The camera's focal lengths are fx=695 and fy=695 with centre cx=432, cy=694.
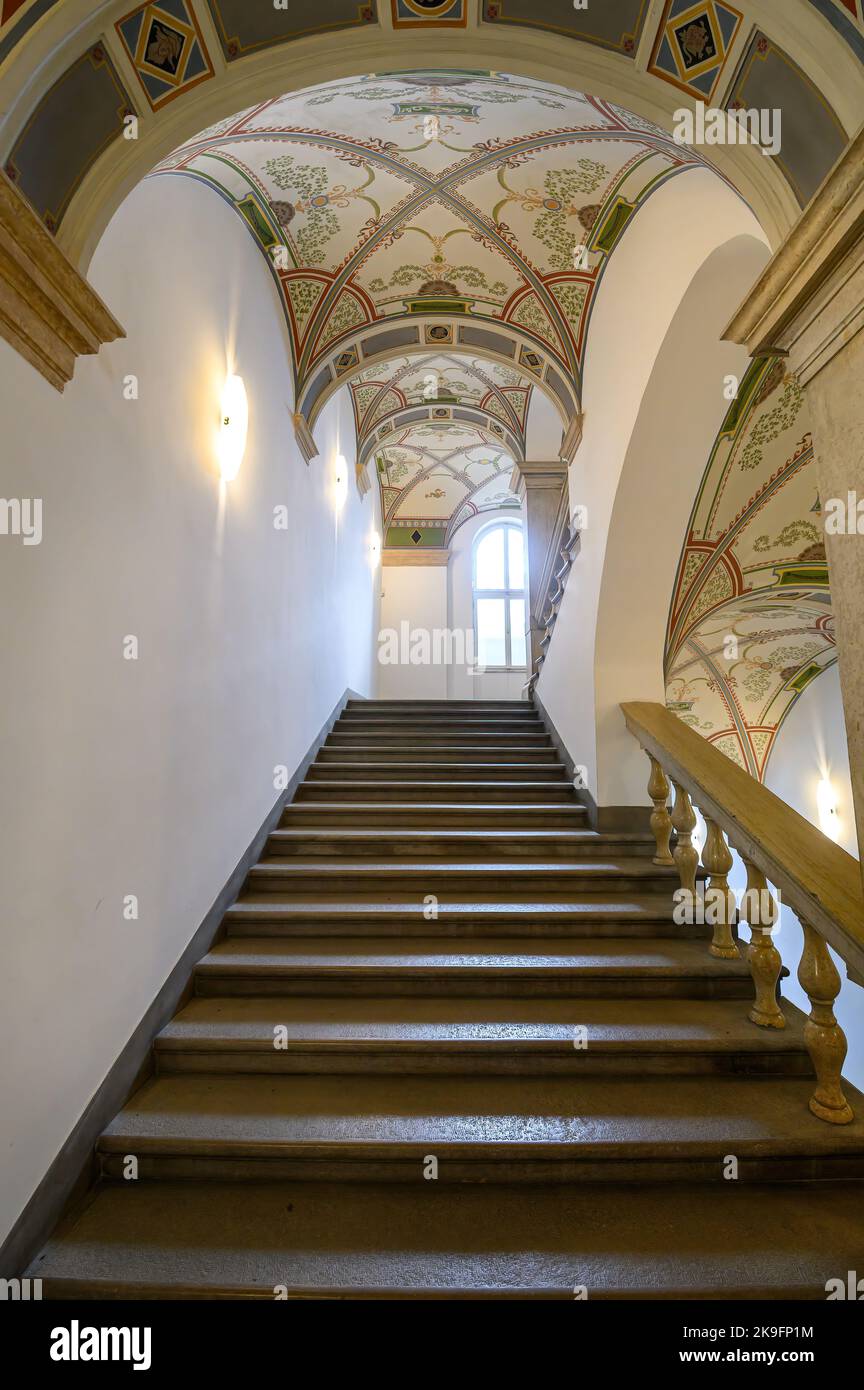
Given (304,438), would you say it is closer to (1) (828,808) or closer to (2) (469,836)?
(2) (469,836)

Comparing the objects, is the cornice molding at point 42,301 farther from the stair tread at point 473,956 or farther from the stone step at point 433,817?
the stone step at point 433,817

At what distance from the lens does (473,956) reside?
122 inches

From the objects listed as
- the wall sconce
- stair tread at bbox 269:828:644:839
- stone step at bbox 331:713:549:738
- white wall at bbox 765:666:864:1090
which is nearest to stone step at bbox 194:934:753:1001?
stair tread at bbox 269:828:644:839

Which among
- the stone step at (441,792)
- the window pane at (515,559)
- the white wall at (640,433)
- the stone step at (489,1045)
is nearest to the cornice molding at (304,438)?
the white wall at (640,433)

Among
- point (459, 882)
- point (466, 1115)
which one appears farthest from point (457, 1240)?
point (459, 882)

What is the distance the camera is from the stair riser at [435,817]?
14.5 feet

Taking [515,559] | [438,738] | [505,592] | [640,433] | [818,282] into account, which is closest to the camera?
[818,282]

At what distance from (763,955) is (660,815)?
1218 mm

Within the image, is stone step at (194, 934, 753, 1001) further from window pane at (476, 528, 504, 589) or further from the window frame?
window pane at (476, 528, 504, 589)

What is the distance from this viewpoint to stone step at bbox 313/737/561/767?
557cm

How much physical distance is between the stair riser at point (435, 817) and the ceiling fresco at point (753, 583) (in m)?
2.97
